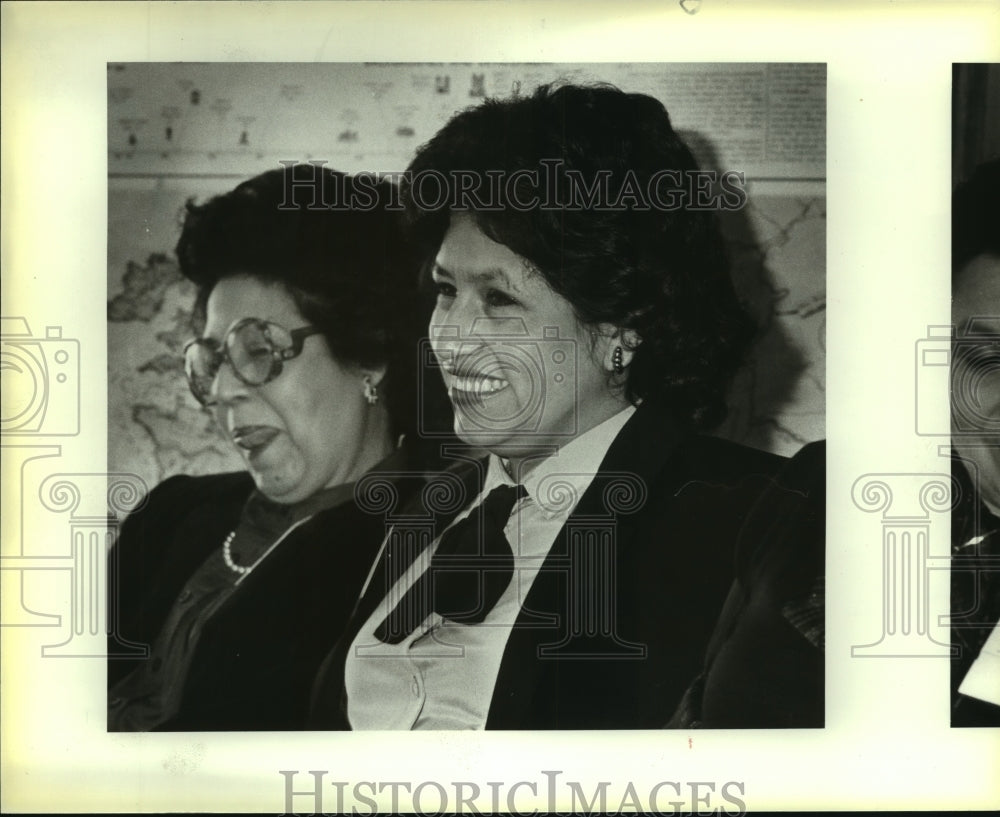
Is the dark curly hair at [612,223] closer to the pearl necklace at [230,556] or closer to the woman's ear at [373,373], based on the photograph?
the woman's ear at [373,373]

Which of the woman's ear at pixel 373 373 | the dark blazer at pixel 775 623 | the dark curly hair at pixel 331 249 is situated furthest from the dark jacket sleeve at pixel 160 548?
the dark blazer at pixel 775 623

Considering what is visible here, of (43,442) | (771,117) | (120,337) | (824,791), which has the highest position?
(771,117)

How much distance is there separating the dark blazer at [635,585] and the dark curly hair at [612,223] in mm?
152

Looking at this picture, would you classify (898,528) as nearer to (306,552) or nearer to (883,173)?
(883,173)

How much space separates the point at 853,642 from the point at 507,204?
5.18ft

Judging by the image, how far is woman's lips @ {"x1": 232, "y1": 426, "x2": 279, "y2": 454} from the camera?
2.78m

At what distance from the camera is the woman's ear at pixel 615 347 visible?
2.76m

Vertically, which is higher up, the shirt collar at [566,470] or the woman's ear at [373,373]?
the woman's ear at [373,373]

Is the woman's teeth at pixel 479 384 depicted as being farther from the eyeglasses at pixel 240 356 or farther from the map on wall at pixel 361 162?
the map on wall at pixel 361 162

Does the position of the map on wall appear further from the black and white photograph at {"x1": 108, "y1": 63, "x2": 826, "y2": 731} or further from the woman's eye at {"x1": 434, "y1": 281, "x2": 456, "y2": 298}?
the woman's eye at {"x1": 434, "y1": 281, "x2": 456, "y2": 298}

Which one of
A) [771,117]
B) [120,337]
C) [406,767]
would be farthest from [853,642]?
[120,337]

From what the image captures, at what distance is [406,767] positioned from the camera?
280 cm

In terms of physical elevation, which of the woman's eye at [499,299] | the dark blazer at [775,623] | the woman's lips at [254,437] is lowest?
the dark blazer at [775,623]

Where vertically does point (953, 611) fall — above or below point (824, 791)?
above
